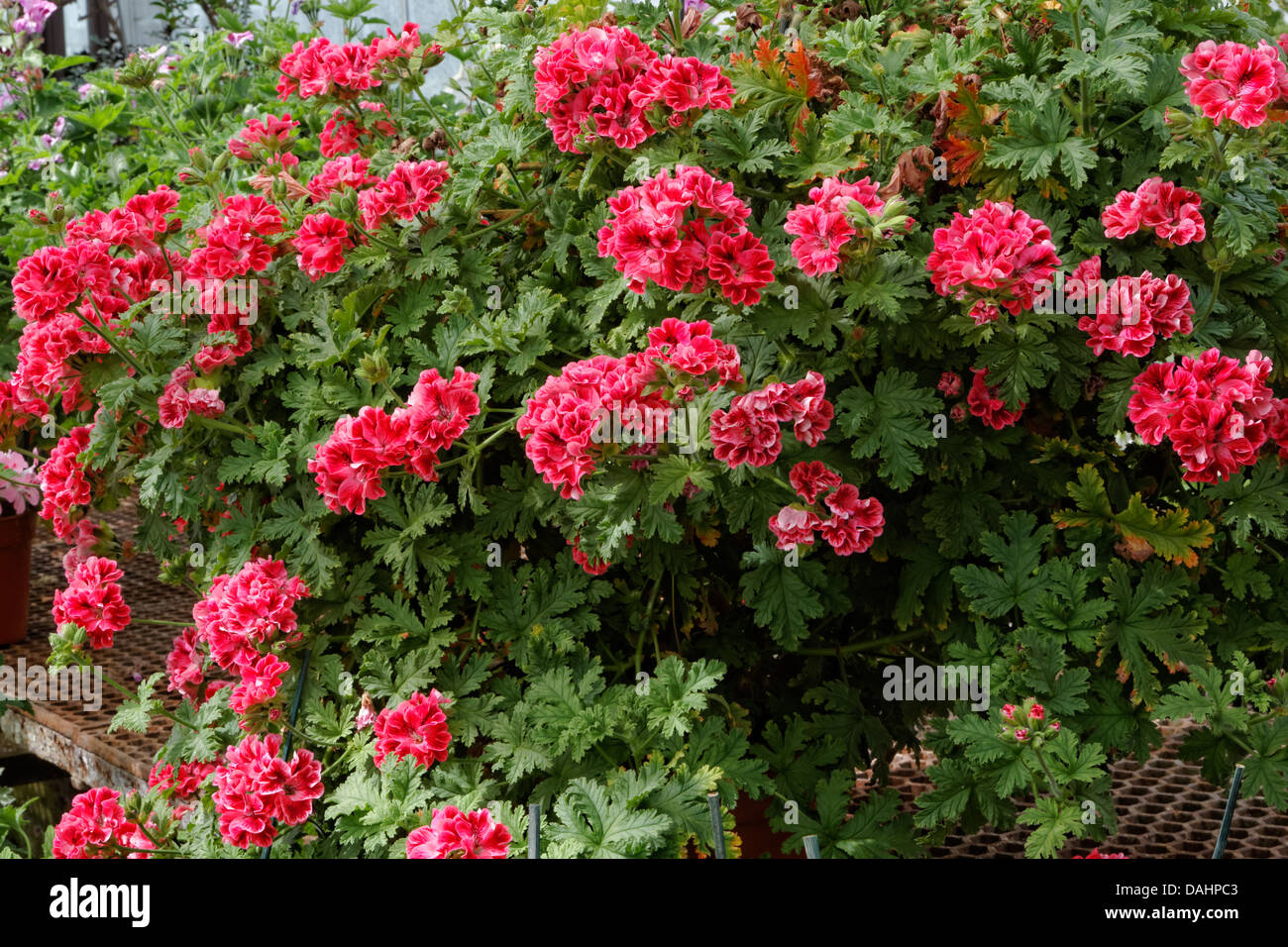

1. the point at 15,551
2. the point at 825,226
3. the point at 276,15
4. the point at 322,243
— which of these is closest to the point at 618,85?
the point at 825,226

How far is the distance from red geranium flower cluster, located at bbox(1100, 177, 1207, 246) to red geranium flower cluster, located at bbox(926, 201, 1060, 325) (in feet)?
0.38

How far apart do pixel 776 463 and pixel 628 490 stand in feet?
0.68

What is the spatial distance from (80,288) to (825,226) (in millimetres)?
1293

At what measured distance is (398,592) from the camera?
5.96ft

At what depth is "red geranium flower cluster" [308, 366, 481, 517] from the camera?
168cm

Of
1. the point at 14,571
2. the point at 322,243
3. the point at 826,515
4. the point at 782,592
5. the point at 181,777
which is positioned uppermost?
the point at 322,243

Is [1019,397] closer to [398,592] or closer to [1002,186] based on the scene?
[1002,186]

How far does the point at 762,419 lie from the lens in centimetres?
153

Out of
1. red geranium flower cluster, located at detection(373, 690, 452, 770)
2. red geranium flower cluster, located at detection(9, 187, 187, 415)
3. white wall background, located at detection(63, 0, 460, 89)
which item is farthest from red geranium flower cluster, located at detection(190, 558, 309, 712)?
white wall background, located at detection(63, 0, 460, 89)

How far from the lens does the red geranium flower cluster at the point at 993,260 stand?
153 centimetres

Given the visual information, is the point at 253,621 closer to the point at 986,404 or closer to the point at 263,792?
the point at 263,792

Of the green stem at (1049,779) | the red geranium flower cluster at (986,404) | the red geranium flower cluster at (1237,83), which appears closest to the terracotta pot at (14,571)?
the red geranium flower cluster at (986,404)

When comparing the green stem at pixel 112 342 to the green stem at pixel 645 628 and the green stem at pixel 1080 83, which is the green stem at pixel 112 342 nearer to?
the green stem at pixel 645 628

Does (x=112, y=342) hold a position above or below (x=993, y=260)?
below
